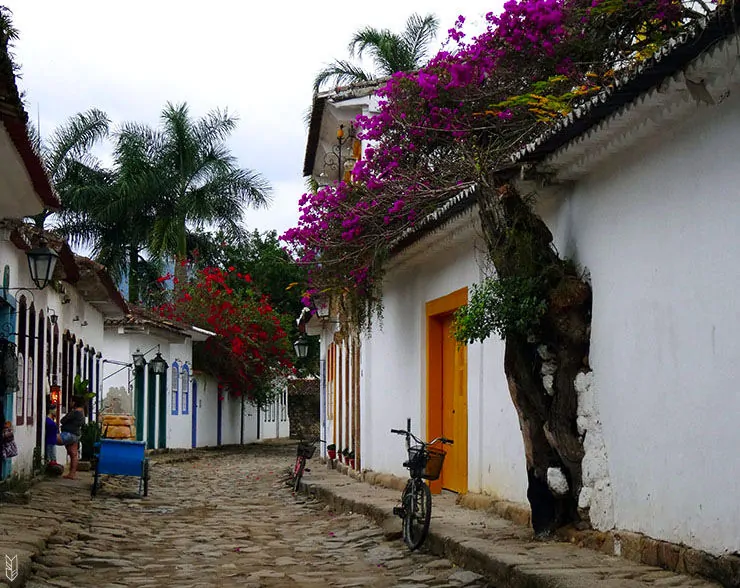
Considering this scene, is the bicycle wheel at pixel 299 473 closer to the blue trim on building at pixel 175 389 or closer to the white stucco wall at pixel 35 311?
the white stucco wall at pixel 35 311

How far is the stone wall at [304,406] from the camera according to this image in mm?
51719

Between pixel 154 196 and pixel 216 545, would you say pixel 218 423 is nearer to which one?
pixel 154 196

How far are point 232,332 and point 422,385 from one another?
2309cm

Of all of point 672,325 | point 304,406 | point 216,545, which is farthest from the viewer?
point 304,406

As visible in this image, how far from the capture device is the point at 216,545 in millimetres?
10523

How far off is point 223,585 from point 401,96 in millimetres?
6538

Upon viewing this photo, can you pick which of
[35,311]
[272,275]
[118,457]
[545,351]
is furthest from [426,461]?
[272,275]

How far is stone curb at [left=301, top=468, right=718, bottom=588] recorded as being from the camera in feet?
21.3

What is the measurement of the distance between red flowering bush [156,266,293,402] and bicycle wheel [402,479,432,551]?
26.2m

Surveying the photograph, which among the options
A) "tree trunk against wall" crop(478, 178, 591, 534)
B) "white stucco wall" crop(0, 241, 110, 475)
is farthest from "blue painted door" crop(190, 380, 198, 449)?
"tree trunk against wall" crop(478, 178, 591, 534)

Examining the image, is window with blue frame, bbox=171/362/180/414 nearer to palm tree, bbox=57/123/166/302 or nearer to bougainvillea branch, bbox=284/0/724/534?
palm tree, bbox=57/123/166/302

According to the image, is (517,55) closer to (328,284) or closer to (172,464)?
(328,284)

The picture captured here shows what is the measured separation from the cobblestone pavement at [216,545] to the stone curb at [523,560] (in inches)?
6.1

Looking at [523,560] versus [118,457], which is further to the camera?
[118,457]
